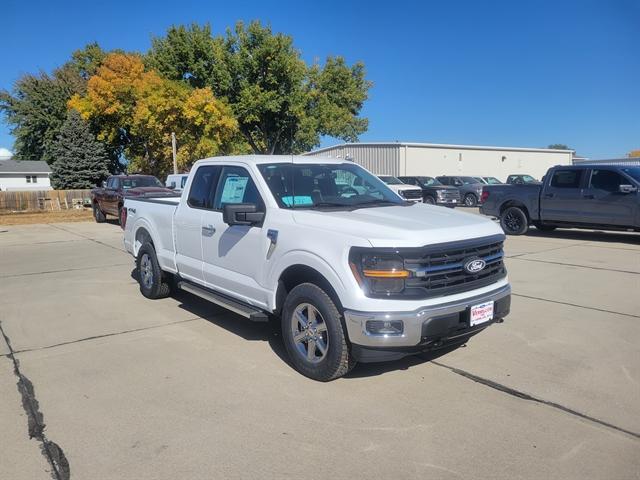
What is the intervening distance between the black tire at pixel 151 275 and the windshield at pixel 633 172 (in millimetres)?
10592

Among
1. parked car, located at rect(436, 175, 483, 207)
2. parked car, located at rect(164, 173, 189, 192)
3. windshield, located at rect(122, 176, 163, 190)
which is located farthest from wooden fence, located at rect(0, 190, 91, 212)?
parked car, located at rect(436, 175, 483, 207)

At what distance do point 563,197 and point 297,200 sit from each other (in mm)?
10214

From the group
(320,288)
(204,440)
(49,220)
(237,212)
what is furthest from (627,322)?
(49,220)

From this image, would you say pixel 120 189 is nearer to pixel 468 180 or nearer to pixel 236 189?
pixel 236 189

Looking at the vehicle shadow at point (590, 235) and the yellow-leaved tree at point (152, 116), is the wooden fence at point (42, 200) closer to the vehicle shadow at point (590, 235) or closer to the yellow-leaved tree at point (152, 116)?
the yellow-leaved tree at point (152, 116)

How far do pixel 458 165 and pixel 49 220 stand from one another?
1251 inches

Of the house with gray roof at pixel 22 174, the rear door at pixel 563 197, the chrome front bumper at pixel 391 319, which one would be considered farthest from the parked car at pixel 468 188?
the house with gray roof at pixel 22 174

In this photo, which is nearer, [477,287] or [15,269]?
[477,287]

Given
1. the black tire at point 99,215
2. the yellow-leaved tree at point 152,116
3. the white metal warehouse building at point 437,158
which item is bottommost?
the black tire at point 99,215

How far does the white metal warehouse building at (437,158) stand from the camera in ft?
127

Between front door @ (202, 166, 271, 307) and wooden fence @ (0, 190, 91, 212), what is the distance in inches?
1015

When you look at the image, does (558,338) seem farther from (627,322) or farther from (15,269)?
(15,269)

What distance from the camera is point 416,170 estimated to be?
129ft

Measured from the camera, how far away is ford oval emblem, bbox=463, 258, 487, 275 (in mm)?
4207
